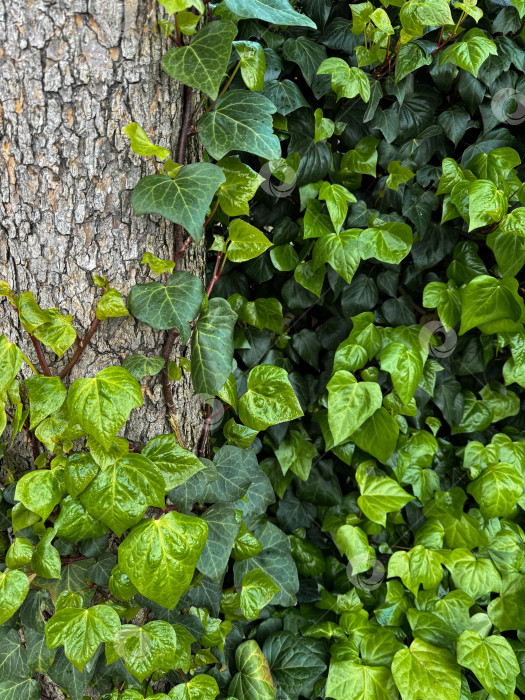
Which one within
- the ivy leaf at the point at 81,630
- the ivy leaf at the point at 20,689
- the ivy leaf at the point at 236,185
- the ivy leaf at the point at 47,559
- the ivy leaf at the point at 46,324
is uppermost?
the ivy leaf at the point at 236,185

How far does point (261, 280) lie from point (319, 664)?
955 millimetres

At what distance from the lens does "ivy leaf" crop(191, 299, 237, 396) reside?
91 centimetres

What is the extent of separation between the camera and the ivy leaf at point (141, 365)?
909 mm

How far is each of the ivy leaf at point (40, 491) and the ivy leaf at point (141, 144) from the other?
0.57 m

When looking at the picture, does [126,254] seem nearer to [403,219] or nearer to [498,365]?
[403,219]

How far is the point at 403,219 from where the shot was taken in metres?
1.29

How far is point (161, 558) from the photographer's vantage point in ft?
2.74

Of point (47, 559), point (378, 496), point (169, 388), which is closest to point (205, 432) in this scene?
point (169, 388)

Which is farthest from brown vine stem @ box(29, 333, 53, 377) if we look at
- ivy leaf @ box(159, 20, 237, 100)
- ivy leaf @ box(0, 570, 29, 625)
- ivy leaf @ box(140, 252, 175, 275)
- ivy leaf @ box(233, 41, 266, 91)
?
ivy leaf @ box(233, 41, 266, 91)

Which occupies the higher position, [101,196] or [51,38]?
[51,38]

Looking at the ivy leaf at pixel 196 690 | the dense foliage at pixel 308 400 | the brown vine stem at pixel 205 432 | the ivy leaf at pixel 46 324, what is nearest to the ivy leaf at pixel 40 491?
the dense foliage at pixel 308 400

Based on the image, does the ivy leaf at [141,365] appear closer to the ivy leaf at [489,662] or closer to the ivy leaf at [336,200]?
the ivy leaf at [336,200]

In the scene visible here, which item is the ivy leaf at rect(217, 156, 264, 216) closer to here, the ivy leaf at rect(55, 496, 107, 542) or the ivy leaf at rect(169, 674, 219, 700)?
the ivy leaf at rect(55, 496, 107, 542)

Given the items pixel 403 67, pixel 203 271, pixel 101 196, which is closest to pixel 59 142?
pixel 101 196
